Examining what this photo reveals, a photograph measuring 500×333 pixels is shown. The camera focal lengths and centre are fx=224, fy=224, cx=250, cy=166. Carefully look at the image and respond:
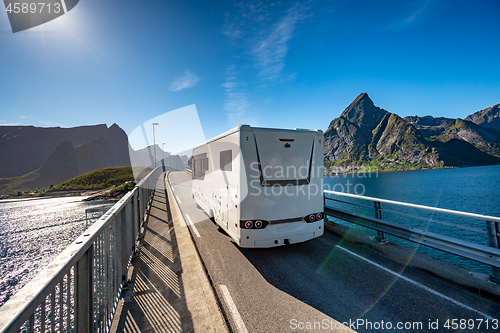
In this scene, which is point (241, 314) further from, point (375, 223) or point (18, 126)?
point (18, 126)

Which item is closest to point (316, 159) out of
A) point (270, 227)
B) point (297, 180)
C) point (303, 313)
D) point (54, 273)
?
point (297, 180)

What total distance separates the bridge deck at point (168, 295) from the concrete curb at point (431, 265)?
4.43m

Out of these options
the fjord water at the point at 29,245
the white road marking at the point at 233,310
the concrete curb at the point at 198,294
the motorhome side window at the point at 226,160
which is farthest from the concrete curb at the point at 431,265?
the fjord water at the point at 29,245

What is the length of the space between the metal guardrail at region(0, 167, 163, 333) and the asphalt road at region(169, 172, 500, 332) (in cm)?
181

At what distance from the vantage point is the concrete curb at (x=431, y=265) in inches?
159

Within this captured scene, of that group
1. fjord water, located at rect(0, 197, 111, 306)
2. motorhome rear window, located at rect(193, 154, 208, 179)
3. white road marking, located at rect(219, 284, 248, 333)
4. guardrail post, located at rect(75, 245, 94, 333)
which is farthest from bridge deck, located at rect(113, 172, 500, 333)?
motorhome rear window, located at rect(193, 154, 208, 179)

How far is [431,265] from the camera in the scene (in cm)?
480

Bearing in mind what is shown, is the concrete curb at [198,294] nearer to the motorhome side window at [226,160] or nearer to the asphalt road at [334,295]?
the asphalt road at [334,295]

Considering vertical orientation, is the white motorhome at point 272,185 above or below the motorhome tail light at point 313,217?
above

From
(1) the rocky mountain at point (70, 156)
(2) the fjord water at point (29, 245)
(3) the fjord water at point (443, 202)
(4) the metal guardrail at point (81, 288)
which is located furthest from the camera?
(1) the rocky mountain at point (70, 156)

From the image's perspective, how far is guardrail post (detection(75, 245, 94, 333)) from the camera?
2.21m

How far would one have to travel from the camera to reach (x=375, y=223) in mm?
6188

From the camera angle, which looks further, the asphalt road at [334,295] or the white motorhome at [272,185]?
the white motorhome at [272,185]

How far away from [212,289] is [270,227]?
6.74 ft
